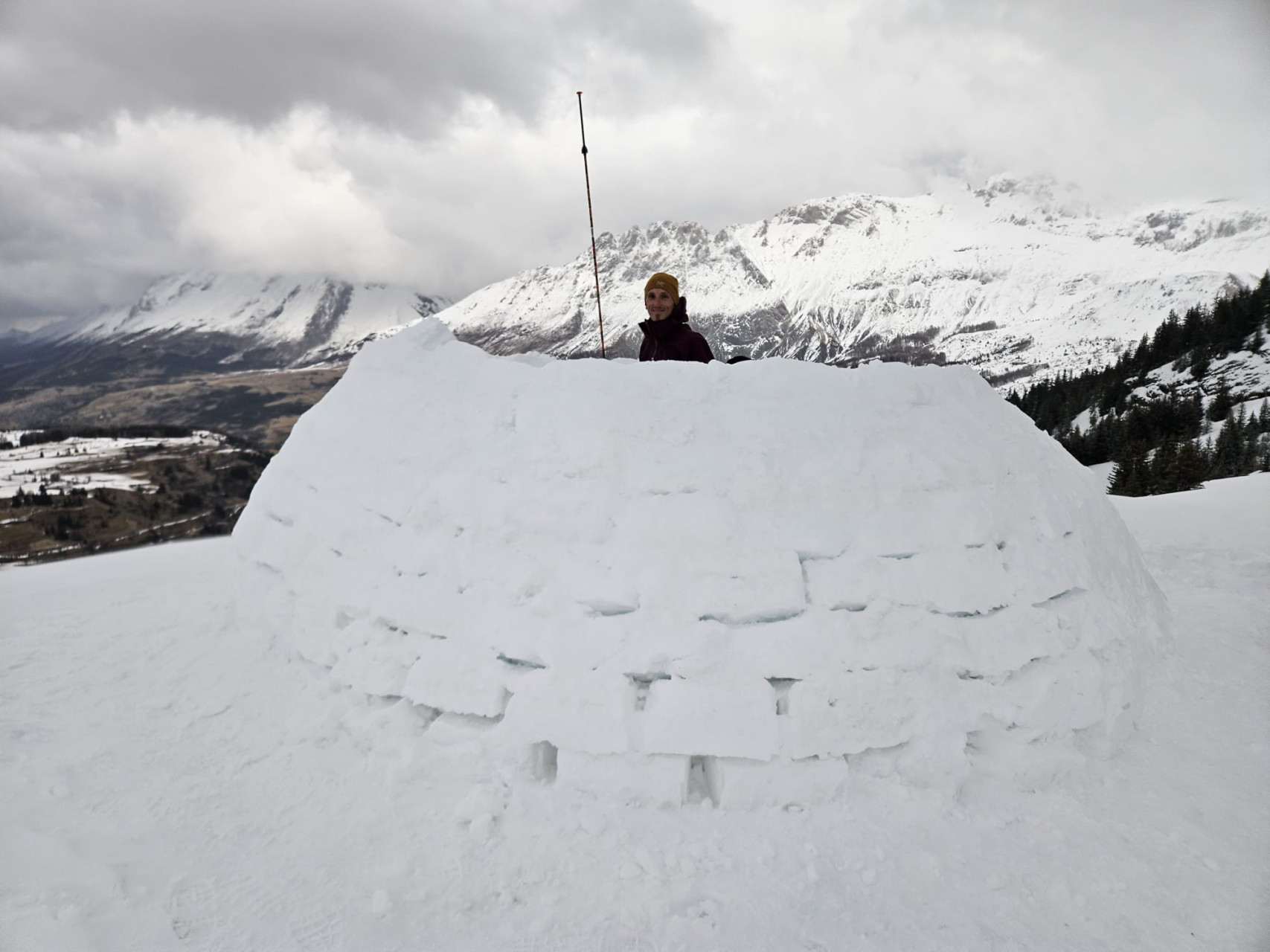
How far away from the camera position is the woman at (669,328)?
206 inches

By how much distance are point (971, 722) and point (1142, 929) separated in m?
1.01

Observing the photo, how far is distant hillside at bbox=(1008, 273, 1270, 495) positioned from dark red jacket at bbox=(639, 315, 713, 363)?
36488 millimetres

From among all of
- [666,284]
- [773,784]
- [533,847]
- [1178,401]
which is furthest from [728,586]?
[1178,401]

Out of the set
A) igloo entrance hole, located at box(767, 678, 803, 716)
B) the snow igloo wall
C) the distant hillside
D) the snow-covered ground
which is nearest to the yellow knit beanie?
the snow igloo wall

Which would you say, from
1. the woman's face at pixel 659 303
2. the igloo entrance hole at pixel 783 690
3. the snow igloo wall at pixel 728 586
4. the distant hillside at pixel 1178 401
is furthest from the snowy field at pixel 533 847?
the distant hillside at pixel 1178 401

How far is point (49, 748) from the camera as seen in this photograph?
3580 millimetres

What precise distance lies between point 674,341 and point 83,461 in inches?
4481

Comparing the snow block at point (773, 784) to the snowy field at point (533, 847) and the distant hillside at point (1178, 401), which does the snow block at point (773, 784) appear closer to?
the snowy field at point (533, 847)

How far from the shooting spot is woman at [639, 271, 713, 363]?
522 centimetres

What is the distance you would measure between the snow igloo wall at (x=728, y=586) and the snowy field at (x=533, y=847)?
22cm

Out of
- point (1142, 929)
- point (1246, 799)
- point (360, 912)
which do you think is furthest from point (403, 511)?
point (1246, 799)

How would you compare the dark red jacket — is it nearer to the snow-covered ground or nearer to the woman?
the woman

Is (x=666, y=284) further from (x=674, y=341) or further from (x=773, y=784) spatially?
(x=773, y=784)

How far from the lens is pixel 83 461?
3406 inches
